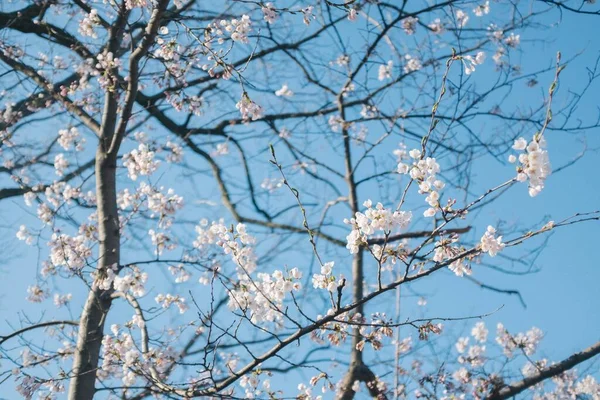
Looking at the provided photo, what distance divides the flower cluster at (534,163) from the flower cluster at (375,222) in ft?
1.62

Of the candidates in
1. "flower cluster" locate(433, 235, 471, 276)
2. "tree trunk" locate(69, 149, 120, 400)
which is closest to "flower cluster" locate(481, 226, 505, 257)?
"flower cluster" locate(433, 235, 471, 276)

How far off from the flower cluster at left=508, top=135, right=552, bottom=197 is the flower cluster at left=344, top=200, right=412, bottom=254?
1.62 ft

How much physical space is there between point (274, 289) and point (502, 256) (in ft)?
12.5

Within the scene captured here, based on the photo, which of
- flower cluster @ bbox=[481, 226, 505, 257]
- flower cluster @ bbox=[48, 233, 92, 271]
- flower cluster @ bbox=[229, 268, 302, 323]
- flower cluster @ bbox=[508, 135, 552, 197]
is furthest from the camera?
flower cluster @ bbox=[48, 233, 92, 271]

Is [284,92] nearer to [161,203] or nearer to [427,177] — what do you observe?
[161,203]

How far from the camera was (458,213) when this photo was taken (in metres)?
2.54

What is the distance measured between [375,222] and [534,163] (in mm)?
675

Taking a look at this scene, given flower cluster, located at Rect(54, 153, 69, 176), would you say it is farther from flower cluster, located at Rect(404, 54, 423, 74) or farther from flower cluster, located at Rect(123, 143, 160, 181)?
flower cluster, located at Rect(404, 54, 423, 74)

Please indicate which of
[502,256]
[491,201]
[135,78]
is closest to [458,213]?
[135,78]

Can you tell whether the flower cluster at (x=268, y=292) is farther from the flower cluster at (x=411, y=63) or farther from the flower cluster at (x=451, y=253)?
the flower cluster at (x=411, y=63)

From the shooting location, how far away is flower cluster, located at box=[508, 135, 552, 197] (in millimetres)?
2344

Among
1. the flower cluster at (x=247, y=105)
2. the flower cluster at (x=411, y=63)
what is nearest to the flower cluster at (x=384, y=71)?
the flower cluster at (x=411, y=63)

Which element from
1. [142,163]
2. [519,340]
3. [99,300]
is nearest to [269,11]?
[142,163]

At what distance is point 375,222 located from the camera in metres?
2.59
